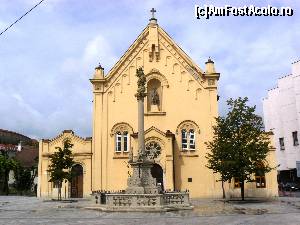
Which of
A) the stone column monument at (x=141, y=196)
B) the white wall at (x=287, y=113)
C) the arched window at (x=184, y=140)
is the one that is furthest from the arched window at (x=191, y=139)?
the white wall at (x=287, y=113)

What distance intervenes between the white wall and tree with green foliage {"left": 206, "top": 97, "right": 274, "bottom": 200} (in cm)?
2441

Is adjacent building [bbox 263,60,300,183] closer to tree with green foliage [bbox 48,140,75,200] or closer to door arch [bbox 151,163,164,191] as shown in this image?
door arch [bbox 151,163,164,191]

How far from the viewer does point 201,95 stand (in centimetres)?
3762

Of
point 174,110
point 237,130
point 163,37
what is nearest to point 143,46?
point 163,37

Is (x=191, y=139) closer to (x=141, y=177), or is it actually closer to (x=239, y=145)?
(x=239, y=145)

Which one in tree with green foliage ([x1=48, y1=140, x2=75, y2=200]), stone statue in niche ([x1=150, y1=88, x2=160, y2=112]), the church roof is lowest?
tree with green foliage ([x1=48, y1=140, x2=75, y2=200])

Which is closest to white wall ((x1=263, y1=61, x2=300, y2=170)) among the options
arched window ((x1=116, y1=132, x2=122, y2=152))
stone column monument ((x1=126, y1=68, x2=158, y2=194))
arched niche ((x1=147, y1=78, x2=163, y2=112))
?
arched niche ((x1=147, y1=78, x2=163, y2=112))

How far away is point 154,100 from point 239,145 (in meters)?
11.2

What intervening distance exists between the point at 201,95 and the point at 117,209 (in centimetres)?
1890

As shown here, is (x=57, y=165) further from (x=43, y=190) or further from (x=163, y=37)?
(x=163, y=37)

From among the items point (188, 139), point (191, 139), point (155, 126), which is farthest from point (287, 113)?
point (155, 126)

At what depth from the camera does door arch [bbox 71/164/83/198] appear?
1499 inches

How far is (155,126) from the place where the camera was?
36844mm

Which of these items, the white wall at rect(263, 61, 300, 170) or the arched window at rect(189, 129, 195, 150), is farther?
the white wall at rect(263, 61, 300, 170)
